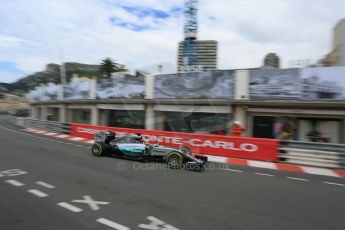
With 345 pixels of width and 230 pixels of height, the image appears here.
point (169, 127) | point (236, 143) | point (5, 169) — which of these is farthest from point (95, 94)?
point (5, 169)

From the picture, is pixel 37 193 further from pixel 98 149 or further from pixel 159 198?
pixel 98 149

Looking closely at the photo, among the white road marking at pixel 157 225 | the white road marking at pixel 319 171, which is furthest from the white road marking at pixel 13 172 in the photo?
the white road marking at pixel 319 171

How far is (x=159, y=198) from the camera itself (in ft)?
22.1

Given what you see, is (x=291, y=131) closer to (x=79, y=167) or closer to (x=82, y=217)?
(x=79, y=167)

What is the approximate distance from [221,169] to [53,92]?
98.7ft

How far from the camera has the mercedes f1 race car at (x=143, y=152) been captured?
10.5m

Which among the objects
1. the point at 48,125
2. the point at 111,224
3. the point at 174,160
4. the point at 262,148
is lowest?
the point at 111,224

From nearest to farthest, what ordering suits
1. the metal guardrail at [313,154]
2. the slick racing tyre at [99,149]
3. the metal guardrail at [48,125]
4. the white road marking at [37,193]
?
the white road marking at [37,193]
the metal guardrail at [313,154]
the slick racing tyre at [99,149]
the metal guardrail at [48,125]

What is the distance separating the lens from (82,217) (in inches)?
212

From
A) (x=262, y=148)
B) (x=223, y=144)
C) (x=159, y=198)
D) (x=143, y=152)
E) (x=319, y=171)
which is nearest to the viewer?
(x=159, y=198)

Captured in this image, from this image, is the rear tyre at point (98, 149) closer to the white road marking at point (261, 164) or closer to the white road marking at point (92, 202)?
the white road marking at point (261, 164)

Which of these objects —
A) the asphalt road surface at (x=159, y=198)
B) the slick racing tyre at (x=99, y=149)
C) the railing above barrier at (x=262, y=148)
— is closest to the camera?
the asphalt road surface at (x=159, y=198)

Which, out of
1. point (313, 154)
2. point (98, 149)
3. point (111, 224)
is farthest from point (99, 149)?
point (313, 154)

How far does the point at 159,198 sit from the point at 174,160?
12.9 feet
